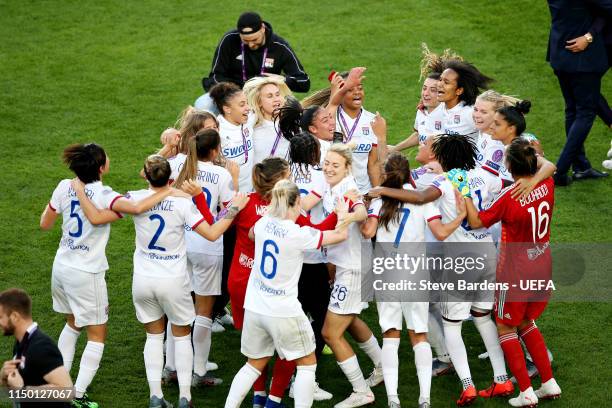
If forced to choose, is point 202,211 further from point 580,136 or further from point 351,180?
point 580,136

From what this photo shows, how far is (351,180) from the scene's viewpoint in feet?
22.0

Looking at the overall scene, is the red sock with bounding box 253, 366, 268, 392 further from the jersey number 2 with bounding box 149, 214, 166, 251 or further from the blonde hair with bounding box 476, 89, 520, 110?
the blonde hair with bounding box 476, 89, 520, 110

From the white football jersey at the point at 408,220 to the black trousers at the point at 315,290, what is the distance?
1.95 feet

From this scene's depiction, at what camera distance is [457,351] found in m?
6.81

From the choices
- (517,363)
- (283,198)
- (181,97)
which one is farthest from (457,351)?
(181,97)

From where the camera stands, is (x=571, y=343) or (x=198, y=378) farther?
(x=571, y=343)

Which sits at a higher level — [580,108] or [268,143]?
[268,143]

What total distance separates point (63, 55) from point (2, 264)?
5.34 metres

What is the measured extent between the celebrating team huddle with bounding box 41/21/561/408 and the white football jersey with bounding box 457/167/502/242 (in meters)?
0.01

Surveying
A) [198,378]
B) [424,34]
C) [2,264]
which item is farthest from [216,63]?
[424,34]

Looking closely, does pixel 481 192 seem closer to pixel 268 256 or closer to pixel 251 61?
pixel 268 256

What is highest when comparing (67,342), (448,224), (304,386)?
(448,224)

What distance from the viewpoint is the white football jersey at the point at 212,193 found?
272 inches

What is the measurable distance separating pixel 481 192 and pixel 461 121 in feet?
4.36
